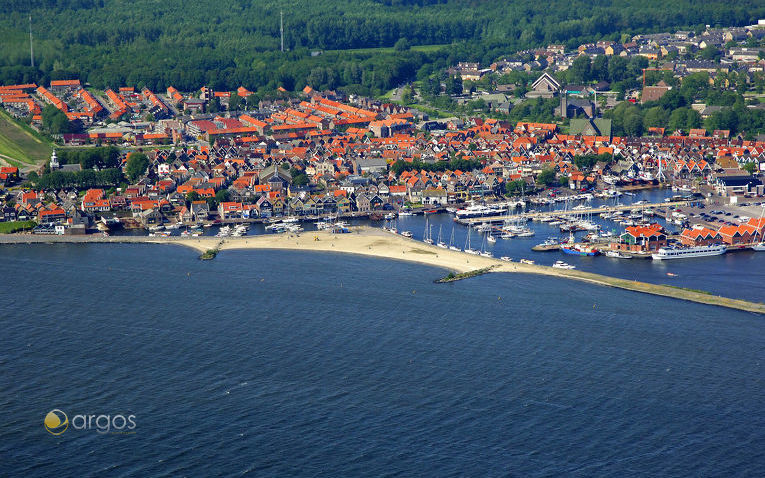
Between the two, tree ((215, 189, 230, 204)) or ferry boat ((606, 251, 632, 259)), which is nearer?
ferry boat ((606, 251, 632, 259))

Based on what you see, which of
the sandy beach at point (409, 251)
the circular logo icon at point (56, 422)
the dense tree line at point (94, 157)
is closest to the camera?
the circular logo icon at point (56, 422)

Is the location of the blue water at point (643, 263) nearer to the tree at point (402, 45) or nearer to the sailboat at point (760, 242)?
the sailboat at point (760, 242)

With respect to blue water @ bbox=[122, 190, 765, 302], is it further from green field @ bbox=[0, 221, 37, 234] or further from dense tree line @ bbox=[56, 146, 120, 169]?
dense tree line @ bbox=[56, 146, 120, 169]

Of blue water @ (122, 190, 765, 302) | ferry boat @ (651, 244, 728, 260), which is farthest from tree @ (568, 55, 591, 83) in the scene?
ferry boat @ (651, 244, 728, 260)

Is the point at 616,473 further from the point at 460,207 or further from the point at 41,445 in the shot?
the point at 460,207

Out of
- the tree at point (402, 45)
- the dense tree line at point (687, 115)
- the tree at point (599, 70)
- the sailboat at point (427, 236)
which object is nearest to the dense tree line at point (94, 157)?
the sailboat at point (427, 236)

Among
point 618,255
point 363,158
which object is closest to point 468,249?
point 618,255
